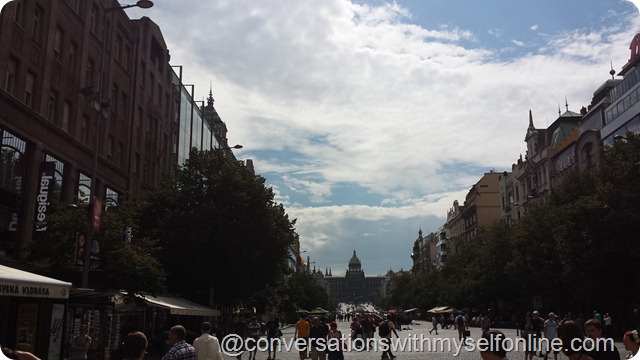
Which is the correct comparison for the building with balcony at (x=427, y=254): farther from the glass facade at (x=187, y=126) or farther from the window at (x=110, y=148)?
the window at (x=110, y=148)

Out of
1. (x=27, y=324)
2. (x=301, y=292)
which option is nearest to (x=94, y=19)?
(x=27, y=324)

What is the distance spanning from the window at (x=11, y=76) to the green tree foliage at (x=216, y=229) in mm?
12495

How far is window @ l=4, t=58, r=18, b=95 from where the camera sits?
75.6 ft

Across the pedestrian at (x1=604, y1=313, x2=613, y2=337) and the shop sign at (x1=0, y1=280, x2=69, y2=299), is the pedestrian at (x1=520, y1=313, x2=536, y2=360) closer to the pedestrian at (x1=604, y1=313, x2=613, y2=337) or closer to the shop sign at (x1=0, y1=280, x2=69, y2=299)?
the shop sign at (x1=0, y1=280, x2=69, y2=299)

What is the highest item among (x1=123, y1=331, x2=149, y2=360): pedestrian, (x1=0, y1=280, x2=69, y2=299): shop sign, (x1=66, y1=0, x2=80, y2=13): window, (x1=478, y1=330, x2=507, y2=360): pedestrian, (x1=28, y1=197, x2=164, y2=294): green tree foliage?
(x1=66, y1=0, x2=80, y2=13): window

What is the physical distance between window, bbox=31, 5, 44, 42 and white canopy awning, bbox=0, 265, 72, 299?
1606cm

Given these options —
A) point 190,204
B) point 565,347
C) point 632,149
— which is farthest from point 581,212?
point 565,347

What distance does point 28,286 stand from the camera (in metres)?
11.2

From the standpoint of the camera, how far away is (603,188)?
33.1 m

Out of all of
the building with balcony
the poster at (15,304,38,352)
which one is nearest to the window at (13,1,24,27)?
the poster at (15,304,38,352)

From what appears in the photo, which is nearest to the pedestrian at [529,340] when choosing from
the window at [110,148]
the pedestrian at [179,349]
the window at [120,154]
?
the pedestrian at [179,349]

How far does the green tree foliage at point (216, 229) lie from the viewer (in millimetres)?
34312

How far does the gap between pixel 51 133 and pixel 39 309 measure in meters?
12.3

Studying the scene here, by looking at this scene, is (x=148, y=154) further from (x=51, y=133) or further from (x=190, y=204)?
(x=51, y=133)
